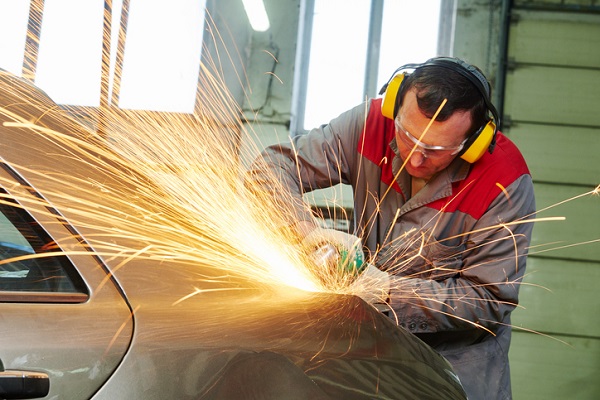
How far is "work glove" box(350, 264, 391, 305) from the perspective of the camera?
2.37 m

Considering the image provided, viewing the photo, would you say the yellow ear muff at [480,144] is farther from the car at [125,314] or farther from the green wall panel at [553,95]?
the green wall panel at [553,95]

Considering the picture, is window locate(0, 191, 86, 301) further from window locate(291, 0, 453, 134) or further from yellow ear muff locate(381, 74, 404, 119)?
window locate(291, 0, 453, 134)

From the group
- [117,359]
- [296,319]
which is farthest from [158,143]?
[117,359]

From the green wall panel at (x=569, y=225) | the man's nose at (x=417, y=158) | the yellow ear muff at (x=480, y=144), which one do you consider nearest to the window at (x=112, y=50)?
the man's nose at (x=417, y=158)

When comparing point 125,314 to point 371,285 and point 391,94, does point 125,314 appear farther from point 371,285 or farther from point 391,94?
point 391,94

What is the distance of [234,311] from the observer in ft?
4.78

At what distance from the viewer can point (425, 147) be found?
8.04 feet

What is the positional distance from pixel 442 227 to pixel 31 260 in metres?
1.75

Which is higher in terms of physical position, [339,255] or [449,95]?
[449,95]

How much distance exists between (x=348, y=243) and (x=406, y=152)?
45 cm

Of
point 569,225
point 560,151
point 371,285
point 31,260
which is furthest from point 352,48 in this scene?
point 31,260

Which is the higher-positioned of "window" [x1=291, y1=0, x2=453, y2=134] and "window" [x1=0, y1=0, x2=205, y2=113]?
"window" [x1=291, y1=0, x2=453, y2=134]

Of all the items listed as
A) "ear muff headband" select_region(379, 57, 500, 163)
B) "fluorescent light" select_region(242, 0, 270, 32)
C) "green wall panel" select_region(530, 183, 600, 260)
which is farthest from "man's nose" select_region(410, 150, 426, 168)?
"green wall panel" select_region(530, 183, 600, 260)

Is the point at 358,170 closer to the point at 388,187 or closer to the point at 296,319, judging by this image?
the point at 388,187
